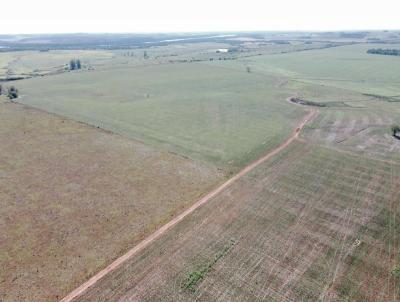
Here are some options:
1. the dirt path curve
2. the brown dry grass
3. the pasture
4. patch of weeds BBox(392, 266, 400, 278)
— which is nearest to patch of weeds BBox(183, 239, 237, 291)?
the pasture

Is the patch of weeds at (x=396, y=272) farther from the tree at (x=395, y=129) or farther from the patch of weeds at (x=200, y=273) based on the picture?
the tree at (x=395, y=129)

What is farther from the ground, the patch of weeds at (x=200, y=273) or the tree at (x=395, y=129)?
the tree at (x=395, y=129)

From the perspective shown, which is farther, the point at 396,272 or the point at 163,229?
the point at 163,229

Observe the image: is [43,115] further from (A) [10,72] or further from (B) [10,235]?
(A) [10,72]

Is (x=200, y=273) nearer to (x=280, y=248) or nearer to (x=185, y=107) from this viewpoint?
(x=280, y=248)

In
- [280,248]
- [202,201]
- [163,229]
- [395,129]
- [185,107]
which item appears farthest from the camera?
[185,107]

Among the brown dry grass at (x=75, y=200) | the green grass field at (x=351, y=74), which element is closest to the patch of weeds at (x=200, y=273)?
the brown dry grass at (x=75, y=200)

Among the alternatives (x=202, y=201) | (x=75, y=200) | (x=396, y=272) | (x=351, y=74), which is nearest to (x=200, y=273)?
(x=202, y=201)

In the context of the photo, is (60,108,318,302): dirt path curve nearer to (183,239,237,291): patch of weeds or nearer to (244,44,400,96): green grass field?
(183,239,237,291): patch of weeds
